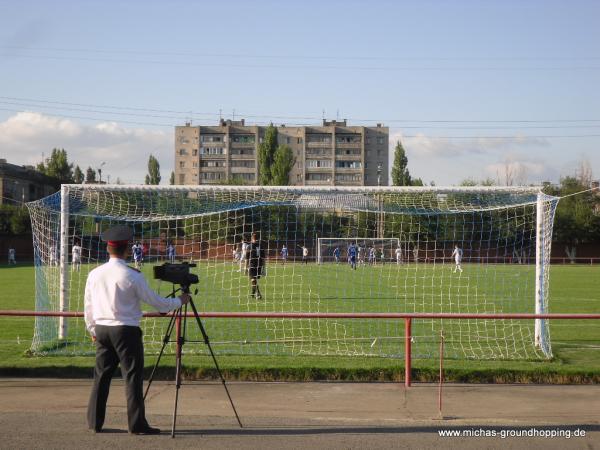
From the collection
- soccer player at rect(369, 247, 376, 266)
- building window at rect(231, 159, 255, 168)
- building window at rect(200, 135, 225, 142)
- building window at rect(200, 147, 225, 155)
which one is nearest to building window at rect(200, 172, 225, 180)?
building window at rect(231, 159, 255, 168)

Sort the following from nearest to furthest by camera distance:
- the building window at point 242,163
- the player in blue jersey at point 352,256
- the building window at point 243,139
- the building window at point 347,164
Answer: the player in blue jersey at point 352,256
the building window at point 243,139
the building window at point 242,163
the building window at point 347,164

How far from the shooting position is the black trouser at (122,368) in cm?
765

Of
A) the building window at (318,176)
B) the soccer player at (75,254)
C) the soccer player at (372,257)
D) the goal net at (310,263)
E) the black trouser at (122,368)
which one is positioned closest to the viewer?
the black trouser at (122,368)

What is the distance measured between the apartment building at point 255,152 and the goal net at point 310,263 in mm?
106504

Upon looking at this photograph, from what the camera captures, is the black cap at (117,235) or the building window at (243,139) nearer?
the black cap at (117,235)

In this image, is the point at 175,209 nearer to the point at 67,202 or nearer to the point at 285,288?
the point at 67,202

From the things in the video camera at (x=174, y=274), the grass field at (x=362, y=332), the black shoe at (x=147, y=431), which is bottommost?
the black shoe at (x=147, y=431)

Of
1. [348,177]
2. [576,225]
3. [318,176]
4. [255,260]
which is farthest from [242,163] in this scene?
[255,260]

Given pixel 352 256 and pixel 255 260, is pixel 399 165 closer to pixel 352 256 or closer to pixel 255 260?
pixel 352 256

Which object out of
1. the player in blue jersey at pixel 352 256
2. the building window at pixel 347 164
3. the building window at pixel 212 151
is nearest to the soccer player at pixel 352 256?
the player in blue jersey at pixel 352 256

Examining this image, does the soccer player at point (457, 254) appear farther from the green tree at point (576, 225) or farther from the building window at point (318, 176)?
the building window at point (318, 176)

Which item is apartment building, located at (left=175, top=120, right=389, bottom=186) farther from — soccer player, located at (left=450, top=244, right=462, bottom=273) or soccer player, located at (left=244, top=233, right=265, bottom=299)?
soccer player, located at (left=244, top=233, right=265, bottom=299)

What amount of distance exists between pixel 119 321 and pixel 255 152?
12864 centimetres

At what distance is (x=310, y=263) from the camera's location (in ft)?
91.4
